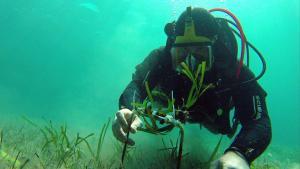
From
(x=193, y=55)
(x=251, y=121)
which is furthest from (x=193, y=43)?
(x=251, y=121)

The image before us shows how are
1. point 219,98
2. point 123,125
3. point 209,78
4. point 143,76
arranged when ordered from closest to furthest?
point 123,125 → point 219,98 → point 209,78 → point 143,76

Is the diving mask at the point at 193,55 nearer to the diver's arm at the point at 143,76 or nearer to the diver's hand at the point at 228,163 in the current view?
the diver's arm at the point at 143,76

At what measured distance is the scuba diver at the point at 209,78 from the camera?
123 inches

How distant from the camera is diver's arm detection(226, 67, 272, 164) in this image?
7.86 ft

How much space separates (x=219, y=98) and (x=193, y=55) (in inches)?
25.2

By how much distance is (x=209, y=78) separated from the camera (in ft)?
11.7

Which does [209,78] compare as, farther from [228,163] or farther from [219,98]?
[228,163]

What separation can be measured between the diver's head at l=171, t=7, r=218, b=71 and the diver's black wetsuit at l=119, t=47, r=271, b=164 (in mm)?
267

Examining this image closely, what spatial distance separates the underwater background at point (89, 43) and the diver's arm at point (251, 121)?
1837 centimetres

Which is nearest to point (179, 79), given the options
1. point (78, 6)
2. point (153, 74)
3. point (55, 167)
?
point (153, 74)

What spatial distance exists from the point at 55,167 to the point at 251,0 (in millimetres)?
43612

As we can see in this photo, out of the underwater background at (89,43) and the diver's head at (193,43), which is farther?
the underwater background at (89,43)

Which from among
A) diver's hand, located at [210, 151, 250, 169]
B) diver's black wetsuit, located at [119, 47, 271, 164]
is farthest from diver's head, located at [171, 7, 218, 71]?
diver's hand, located at [210, 151, 250, 169]

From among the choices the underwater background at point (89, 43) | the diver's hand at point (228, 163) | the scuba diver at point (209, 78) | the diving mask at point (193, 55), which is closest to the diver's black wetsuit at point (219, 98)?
the scuba diver at point (209, 78)
